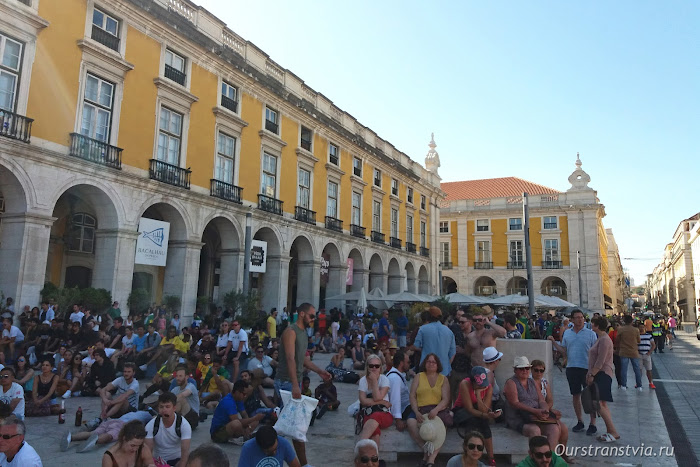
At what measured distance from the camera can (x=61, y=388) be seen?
905cm

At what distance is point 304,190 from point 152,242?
1055cm

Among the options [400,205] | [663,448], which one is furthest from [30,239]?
[400,205]

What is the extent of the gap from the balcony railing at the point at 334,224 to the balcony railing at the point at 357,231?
1288 millimetres

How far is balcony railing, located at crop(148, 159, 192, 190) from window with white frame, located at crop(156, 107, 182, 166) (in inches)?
13.3

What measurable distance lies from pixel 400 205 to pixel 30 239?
27079 mm

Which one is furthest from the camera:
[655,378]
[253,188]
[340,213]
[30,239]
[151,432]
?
[340,213]

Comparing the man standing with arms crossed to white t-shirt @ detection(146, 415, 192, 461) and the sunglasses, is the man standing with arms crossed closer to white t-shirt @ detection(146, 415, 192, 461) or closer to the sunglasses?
white t-shirt @ detection(146, 415, 192, 461)

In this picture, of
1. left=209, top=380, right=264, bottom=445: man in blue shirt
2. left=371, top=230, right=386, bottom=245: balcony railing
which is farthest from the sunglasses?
left=371, top=230, right=386, bottom=245: balcony railing

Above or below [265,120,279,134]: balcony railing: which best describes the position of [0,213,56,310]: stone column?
below

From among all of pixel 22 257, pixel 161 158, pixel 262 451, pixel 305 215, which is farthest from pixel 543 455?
pixel 305 215

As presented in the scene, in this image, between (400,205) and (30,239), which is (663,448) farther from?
(400,205)

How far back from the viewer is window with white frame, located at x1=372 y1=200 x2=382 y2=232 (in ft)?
110
